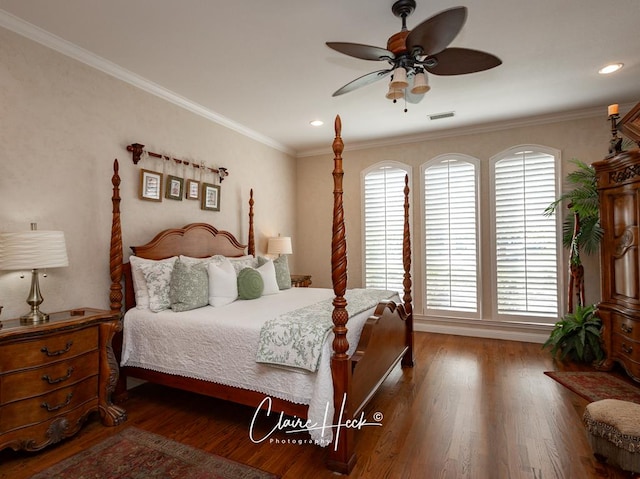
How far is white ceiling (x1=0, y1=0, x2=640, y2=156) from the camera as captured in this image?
2264 mm

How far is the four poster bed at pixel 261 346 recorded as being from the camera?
204 centimetres

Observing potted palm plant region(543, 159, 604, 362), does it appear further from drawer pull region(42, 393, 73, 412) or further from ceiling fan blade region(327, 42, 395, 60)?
drawer pull region(42, 393, 73, 412)

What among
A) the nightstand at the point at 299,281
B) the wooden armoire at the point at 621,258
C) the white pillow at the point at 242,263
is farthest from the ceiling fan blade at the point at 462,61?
the nightstand at the point at 299,281

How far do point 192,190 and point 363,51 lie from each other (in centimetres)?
241

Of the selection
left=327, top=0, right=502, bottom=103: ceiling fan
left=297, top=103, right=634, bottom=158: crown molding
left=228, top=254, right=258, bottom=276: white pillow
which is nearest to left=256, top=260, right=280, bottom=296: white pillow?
left=228, top=254, right=258, bottom=276: white pillow

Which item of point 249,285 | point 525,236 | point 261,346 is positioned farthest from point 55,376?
point 525,236

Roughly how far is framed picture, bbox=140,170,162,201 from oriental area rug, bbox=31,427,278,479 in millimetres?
1997

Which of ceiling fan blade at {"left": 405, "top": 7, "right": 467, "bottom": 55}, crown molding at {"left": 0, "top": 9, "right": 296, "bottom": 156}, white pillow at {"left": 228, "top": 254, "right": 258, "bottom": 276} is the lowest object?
white pillow at {"left": 228, "top": 254, "right": 258, "bottom": 276}

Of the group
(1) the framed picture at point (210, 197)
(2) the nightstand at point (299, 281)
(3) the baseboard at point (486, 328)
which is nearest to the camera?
(1) the framed picture at point (210, 197)

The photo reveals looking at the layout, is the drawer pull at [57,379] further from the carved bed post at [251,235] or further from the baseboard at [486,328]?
the baseboard at [486,328]

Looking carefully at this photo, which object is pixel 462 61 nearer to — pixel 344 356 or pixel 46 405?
pixel 344 356

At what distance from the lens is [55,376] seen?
7.13ft

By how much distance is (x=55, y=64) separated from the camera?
8.61ft

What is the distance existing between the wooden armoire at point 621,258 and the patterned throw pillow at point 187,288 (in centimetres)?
368
